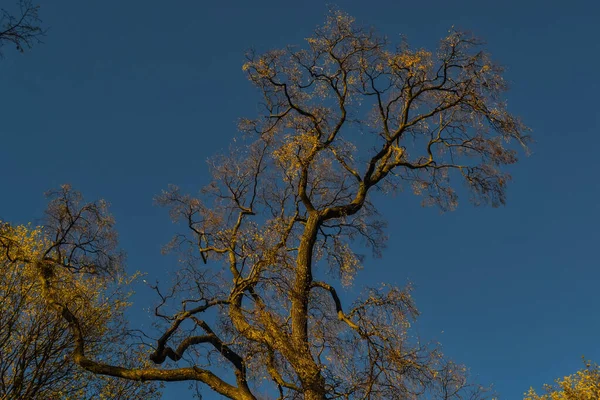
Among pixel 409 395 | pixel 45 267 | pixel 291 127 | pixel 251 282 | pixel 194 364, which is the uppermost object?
pixel 291 127

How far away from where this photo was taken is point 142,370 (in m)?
11.0

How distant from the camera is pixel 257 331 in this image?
10.6m

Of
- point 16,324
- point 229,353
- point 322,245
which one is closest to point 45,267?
point 16,324

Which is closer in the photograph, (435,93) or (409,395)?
(409,395)

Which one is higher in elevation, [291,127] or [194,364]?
[291,127]

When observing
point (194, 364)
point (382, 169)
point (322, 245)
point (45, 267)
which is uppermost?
point (382, 169)

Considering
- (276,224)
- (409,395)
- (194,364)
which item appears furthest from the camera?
(276,224)

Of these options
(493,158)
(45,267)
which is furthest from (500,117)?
(45,267)

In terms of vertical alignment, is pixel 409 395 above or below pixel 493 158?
below

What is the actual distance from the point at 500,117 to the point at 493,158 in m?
1.09

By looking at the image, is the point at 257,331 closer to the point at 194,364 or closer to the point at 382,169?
the point at 194,364

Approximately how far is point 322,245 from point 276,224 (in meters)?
1.82

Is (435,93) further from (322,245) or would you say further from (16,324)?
(16,324)

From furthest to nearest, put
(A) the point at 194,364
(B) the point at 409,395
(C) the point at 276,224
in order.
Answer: (C) the point at 276,224 < (A) the point at 194,364 < (B) the point at 409,395
